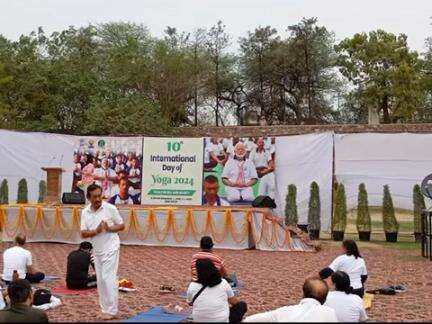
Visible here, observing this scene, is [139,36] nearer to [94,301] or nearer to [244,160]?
[244,160]

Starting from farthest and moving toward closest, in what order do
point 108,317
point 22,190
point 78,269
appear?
point 22,190
point 78,269
point 108,317

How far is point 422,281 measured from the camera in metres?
10.8

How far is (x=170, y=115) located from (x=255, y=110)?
788 cm

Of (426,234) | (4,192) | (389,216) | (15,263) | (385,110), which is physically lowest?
(15,263)

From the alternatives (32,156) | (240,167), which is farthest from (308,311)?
(32,156)

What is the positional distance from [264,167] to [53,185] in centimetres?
626

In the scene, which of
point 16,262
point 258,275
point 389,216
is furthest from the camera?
point 389,216

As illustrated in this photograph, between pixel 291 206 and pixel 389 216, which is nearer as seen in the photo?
pixel 389 216

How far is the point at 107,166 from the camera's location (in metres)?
21.2

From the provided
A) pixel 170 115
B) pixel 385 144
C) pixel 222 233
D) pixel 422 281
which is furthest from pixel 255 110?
pixel 422 281

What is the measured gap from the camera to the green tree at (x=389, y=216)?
1867 centimetres

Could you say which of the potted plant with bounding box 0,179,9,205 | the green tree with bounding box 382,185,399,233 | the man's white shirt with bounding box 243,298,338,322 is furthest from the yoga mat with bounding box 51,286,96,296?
the potted plant with bounding box 0,179,9,205

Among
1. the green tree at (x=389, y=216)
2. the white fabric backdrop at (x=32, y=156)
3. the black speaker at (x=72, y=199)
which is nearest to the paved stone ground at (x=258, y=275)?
the black speaker at (x=72, y=199)

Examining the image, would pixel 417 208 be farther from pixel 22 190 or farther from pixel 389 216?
pixel 22 190
